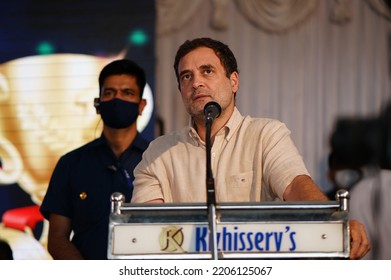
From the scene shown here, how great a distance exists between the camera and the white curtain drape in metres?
5.91

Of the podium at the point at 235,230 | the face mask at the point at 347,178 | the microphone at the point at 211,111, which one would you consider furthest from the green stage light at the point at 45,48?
the podium at the point at 235,230

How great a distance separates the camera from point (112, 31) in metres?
6.05

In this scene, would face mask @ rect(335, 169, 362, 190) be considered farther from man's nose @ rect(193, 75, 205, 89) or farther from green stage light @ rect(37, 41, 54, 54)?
man's nose @ rect(193, 75, 205, 89)

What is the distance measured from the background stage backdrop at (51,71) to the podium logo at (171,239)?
325 centimetres

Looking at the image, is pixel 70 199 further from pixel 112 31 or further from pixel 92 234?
pixel 112 31

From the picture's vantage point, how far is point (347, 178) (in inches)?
232

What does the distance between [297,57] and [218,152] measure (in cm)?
254

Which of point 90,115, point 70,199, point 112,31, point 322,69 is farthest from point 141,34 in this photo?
point 70,199

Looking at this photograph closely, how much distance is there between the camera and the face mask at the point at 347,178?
584cm

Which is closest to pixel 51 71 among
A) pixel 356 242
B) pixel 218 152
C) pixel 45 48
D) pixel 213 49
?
pixel 45 48

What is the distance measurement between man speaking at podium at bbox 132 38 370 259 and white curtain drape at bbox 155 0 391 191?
2283 mm

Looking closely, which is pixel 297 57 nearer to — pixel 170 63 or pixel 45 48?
pixel 170 63

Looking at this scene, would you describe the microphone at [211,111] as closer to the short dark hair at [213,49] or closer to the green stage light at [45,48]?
the short dark hair at [213,49]

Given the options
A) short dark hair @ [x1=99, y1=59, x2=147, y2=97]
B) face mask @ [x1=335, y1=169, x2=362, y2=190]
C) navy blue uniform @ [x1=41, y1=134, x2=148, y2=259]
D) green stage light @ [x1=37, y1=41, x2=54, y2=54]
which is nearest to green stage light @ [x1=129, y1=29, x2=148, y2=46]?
green stage light @ [x1=37, y1=41, x2=54, y2=54]
